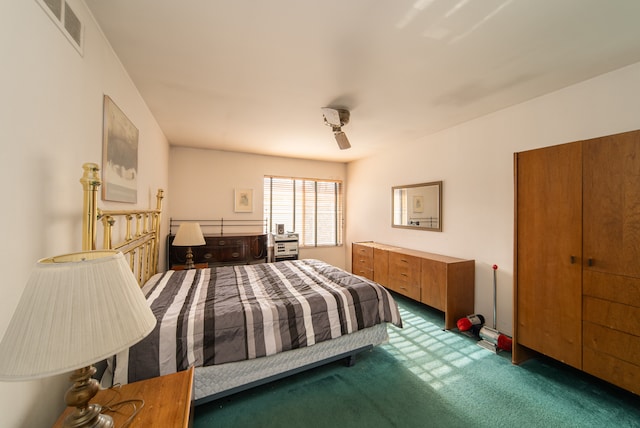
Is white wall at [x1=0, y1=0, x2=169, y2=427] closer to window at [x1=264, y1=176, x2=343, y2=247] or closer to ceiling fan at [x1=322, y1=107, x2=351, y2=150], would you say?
ceiling fan at [x1=322, y1=107, x2=351, y2=150]

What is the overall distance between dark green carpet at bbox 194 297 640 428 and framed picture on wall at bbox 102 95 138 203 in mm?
1721

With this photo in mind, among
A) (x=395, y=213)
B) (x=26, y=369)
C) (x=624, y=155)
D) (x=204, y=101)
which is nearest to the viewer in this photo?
(x=26, y=369)

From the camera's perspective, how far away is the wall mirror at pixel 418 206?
3650mm

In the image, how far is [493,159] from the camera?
2.96 m

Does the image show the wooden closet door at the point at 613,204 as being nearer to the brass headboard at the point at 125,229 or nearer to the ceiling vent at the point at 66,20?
the brass headboard at the point at 125,229

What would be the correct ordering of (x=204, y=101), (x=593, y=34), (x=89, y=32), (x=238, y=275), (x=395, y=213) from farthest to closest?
(x=395, y=213), (x=238, y=275), (x=204, y=101), (x=593, y=34), (x=89, y=32)

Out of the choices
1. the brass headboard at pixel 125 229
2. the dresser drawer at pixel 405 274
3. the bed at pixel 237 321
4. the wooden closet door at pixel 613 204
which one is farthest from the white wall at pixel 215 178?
the wooden closet door at pixel 613 204

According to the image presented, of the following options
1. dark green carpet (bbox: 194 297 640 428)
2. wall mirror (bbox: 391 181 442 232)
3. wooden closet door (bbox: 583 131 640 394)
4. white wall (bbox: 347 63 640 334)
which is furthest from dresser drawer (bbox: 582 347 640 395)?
wall mirror (bbox: 391 181 442 232)

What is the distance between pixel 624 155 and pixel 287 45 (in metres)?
2.48

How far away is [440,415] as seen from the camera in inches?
69.2

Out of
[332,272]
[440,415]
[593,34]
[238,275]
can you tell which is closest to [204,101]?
[238,275]

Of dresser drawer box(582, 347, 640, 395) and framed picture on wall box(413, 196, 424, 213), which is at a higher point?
framed picture on wall box(413, 196, 424, 213)

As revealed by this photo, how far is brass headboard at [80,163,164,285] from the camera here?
1224 millimetres

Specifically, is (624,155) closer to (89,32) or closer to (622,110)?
(622,110)
